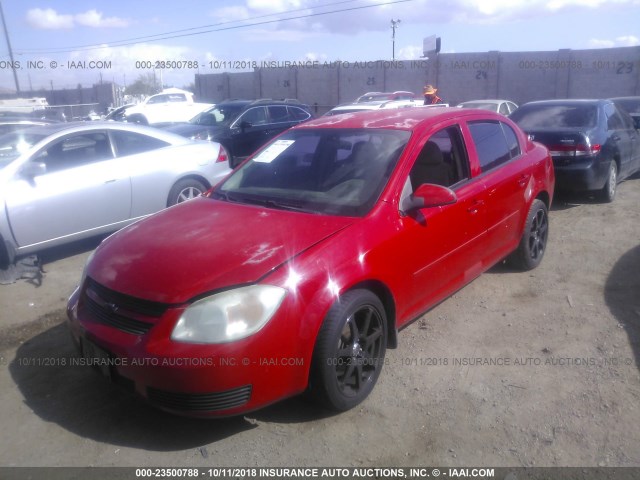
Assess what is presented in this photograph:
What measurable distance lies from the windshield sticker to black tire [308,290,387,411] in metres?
1.60

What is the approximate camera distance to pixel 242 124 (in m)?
12.1

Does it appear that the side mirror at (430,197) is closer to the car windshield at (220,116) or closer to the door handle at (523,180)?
the door handle at (523,180)

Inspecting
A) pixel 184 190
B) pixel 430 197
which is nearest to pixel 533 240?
pixel 430 197

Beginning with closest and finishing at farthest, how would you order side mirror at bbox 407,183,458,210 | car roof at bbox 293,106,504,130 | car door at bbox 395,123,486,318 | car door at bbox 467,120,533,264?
side mirror at bbox 407,183,458,210 → car door at bbox 395,123,486,318 → car roof at bbox 293,106,504,130 → car door at bbox 467,120,533,264

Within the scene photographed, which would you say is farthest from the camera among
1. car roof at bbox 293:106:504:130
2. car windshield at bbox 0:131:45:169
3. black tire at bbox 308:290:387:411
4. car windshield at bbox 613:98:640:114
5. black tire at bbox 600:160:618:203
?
car windshield at bbox 613:98:640:114

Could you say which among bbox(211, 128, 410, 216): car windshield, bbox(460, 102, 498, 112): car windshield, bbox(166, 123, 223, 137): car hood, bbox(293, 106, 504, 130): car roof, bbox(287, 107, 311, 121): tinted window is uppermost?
bbox(293, 106, 504, 130): car roof

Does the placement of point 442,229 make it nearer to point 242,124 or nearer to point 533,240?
point 533,240

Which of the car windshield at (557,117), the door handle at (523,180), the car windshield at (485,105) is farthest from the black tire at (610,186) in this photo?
the car windshield at (485,105)

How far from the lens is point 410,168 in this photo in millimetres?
3762

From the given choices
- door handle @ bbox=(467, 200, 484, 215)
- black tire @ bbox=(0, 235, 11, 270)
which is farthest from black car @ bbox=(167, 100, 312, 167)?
door handle @ bbox=(467, 200, 484, 215)

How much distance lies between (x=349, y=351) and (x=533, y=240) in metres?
3.02

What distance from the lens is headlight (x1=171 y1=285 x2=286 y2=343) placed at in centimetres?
273

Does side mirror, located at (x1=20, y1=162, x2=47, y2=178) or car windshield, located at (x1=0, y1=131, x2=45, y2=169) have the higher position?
car windshield, located at (x1=0, y1=131, x2=45, y2=169)

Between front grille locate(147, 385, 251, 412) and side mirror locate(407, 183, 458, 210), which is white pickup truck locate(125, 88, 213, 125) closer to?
side mirror locate(407, 183, 458, 210)
